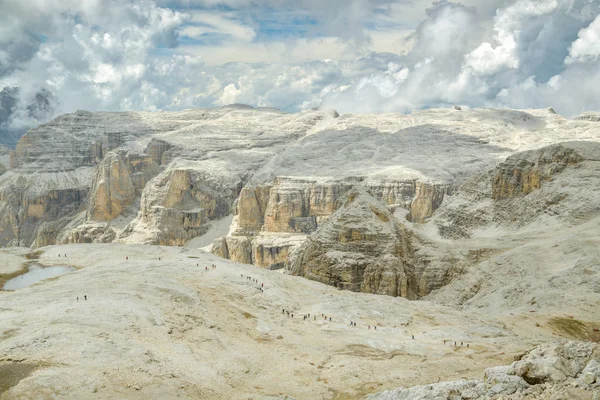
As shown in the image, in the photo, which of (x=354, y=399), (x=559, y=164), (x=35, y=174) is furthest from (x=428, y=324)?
(x=35, y=174)

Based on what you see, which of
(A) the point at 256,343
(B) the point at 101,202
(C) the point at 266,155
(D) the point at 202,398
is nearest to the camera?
(D) the point at 202,398

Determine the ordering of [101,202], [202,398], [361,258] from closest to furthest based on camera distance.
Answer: [202,398] < [361,258] < [101,202]

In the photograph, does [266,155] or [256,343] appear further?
[266,155]

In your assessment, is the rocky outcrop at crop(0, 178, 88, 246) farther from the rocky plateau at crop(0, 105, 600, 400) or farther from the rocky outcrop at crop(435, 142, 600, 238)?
the rocky outcrop at crop(435, 142, 600, 238)

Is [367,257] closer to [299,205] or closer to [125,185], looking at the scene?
[299,205]

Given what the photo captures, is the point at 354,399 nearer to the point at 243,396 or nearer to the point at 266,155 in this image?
the point at 243,396

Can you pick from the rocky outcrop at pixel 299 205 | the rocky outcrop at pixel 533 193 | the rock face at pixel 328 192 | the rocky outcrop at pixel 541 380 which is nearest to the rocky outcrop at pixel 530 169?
the rocky outcrop at pixel 533 193

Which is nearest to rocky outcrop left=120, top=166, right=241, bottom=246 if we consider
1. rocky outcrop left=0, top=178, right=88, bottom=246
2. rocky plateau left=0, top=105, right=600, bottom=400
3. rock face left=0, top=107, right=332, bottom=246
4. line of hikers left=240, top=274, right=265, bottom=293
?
rock face left=0, top=107, right=332, bottom=246
